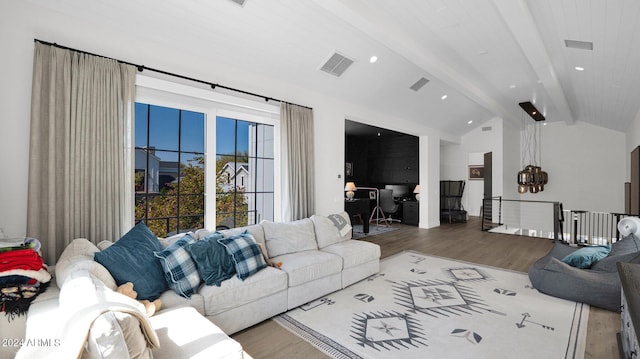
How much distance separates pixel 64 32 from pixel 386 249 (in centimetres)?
524

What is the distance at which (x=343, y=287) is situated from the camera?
11.4 ft

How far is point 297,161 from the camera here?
4.30m

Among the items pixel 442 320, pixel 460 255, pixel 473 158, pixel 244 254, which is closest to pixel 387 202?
pixel 460 255

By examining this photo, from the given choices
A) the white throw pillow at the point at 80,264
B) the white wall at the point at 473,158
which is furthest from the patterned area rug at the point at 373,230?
the white throw pillow at the point at 80,264

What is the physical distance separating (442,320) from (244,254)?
1982 millimetres

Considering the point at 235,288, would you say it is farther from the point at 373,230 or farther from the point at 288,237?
the point at 373,230

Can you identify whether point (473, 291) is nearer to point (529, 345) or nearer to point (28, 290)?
point (529, 345)

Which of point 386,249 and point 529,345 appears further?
point 386,249

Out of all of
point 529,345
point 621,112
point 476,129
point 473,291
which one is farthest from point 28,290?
point 476,129

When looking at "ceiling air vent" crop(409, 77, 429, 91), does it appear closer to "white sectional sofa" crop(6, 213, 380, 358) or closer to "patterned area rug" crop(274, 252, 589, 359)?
"white sectional sofa" crop(6, 213, 380, 358)

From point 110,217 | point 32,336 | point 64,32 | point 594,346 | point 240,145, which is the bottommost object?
point 594,346

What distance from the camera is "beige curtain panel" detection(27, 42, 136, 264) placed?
2.37 meters

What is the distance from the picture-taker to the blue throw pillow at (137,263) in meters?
2.12

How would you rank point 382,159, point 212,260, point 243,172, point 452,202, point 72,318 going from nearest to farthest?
1. point 72,318
2. point 212,260
3. point 243,172
4. point 452,202
5. point 382,159
